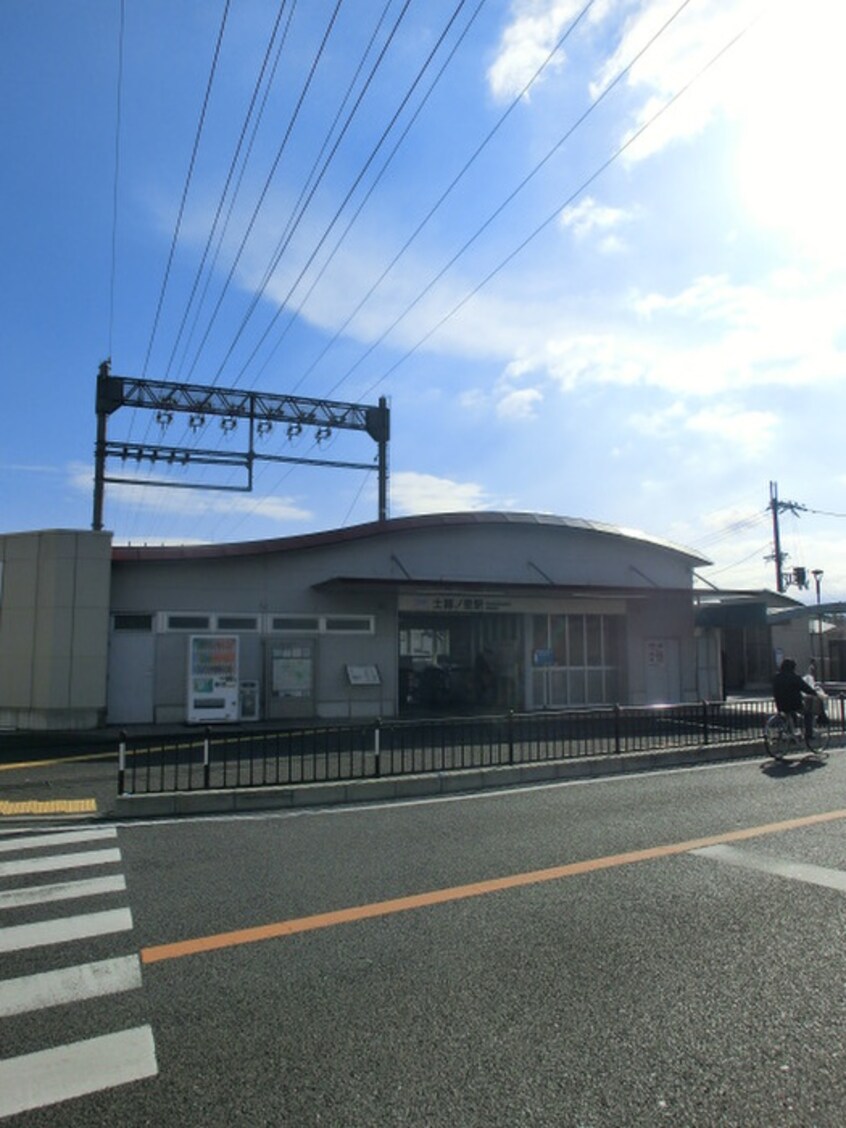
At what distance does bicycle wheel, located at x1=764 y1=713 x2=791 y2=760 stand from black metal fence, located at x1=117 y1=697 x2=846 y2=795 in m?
1.03

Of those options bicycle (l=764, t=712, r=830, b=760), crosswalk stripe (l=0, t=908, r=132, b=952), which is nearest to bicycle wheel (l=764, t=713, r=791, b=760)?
bicycle (l=764, t=712, r=830, b=760)

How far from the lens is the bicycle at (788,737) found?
13062mm

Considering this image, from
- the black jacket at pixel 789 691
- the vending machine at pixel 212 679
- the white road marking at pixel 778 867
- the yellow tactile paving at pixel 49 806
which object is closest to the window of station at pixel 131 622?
the vending machine at pixel 212 679

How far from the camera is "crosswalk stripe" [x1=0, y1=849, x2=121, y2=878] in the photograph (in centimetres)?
700

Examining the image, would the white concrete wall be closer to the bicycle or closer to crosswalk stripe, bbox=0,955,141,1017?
the bicycle

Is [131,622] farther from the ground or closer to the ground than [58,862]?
farther from the ground

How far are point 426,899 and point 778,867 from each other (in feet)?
10.1

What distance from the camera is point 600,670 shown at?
24.4 m

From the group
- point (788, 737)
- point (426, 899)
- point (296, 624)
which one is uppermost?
point (296, 624)

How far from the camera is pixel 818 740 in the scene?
13812 mm

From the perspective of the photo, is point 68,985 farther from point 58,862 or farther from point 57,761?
point 57,761

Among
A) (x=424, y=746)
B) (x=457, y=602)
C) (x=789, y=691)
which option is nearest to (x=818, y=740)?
(x=789, y=691)

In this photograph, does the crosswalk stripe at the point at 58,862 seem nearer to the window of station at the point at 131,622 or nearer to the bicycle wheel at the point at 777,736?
the bicycle wheel at the point at 777,736

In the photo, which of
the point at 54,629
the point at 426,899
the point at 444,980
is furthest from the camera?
the point at 54,629
